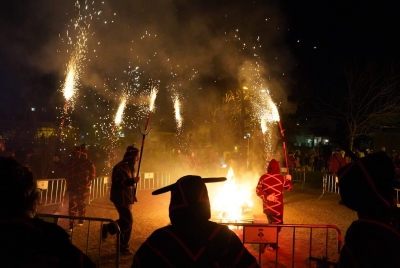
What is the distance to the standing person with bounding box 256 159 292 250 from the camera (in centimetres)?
693

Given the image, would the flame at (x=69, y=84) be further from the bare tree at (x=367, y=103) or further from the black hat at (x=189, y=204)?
the bare tree at (x=367, y=103)

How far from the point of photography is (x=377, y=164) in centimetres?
221

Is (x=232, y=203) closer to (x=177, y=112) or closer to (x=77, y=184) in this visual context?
(x=77, y=184)

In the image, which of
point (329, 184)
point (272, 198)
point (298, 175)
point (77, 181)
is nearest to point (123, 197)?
point (77, 181)

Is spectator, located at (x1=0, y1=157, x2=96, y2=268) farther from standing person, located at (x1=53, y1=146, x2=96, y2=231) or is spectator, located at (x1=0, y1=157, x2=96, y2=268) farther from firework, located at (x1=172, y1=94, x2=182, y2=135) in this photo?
firework, located at (x1=172, y1=94, x2=182, y2=135)

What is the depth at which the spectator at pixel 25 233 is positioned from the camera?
68.1 inches

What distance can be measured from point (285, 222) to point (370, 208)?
300 inches

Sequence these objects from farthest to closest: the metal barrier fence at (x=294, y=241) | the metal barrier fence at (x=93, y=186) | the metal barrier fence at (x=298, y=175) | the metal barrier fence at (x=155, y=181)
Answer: the metal barrier fence at (x=298, y=175)
the metal barrier fence at (x=155, y=181)
the metal barrier fence at (x=93, y=186)
the metal barrier fence at (x=294, y=241)

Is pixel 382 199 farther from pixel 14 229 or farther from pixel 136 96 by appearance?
pixel 136 96

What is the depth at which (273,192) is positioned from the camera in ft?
22.9

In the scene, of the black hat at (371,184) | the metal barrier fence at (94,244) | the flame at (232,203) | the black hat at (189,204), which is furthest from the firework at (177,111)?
the black hat at (371,184)

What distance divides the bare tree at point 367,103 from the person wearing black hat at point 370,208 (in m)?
18.3

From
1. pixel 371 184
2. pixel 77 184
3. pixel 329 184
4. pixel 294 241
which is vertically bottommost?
pixel 294 241

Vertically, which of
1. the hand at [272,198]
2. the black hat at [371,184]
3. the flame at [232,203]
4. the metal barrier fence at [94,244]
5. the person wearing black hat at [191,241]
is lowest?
the metal barrier fence at [94,244]
